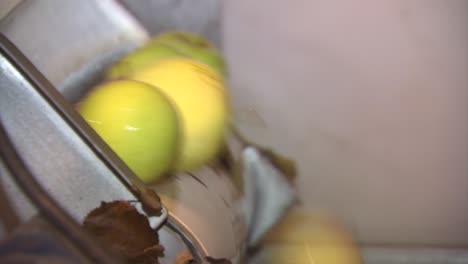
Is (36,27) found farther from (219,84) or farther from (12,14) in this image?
(219,84)

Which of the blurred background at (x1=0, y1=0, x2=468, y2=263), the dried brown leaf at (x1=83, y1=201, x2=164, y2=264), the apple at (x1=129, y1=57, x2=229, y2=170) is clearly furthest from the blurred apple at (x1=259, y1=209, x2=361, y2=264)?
the dried brown leaf at (x1=83, y1=201, x2=164, y2=264)

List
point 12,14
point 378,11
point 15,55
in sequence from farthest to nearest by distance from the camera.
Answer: point 378,11
point 12,14
point 15,55

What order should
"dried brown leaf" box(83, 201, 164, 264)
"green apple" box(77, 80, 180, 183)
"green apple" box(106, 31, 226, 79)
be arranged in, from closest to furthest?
"dried brown leaf" box(83, 201, 164, 264) < "green apple" box(77, 80, 180, 183) < "green apple" box(106, 31, 226, 79)

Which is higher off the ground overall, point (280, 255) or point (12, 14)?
point (12, 14)

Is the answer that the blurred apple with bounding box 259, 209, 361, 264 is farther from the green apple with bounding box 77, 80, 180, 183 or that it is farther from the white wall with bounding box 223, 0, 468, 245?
the green apple with bounding box 77, 80, 180, 183

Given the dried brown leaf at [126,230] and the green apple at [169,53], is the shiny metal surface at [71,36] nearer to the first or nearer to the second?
the green apple at [169,53]

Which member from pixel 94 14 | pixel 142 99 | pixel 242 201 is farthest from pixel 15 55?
pixel 242 201

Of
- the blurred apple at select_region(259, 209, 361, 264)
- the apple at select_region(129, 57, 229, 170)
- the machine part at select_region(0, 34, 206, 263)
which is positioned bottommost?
the blurred apple at select_region(259, 209, 361, 264)
